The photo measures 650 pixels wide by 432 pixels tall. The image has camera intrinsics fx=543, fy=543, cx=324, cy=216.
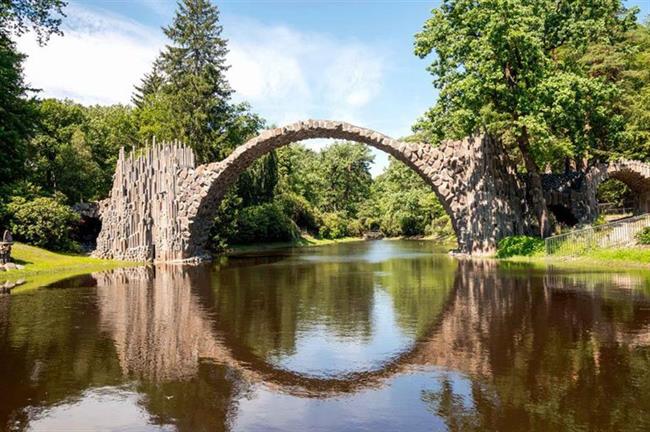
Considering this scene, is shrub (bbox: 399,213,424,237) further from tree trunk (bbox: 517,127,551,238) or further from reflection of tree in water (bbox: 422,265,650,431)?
reflection of tree in water (bbox: 422,265,650,431)

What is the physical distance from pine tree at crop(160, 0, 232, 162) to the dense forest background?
0.35 ft

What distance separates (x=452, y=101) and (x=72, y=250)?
77.8 ft

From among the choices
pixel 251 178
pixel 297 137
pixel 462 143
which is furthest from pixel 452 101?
pixel 251 178

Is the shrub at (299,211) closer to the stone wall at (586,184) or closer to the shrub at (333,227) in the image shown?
the shrub at (333,227)

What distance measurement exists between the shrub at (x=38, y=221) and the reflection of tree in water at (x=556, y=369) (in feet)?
83.4

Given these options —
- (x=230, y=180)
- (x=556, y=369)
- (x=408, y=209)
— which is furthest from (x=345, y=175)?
(x=556, y=369)

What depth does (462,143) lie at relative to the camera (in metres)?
29.5

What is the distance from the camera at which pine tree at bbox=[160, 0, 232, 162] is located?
47.8m

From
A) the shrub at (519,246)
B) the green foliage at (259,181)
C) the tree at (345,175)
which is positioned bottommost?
the shrub at (519,246)

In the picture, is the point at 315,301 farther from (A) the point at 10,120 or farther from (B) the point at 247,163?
(A) the point at 10,120

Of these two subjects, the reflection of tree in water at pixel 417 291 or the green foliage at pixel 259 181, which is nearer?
the reflection of tree in water at pixel 417 291

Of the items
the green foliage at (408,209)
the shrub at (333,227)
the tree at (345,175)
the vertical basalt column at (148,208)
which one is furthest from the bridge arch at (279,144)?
the tree at (345,175)

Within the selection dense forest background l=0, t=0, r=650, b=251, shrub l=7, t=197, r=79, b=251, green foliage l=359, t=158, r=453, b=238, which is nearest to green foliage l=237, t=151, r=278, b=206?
dense forest background l=0, t=0, r=650, b=251

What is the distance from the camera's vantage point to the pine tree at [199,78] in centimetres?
4775
